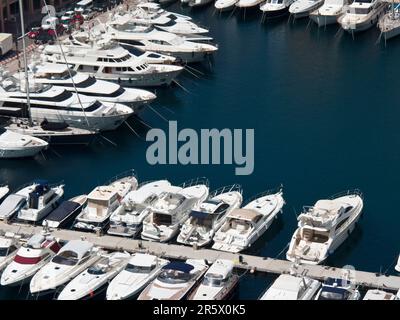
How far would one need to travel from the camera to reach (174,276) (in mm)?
49781

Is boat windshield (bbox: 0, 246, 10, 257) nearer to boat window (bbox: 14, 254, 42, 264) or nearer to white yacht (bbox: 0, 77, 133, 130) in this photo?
boat window (bbox: 14, 254, 42, 264)

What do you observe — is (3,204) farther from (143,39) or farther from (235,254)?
(143,39)

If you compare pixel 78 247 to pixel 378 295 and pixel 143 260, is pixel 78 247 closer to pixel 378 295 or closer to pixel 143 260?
pixel 143 260

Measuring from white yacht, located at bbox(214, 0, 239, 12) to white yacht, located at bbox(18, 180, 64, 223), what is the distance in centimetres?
3963

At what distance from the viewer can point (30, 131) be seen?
224 feet

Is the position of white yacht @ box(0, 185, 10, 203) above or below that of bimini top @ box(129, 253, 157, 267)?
below

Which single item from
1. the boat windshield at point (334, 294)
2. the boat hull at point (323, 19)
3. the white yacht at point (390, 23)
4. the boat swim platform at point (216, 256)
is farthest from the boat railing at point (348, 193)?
the boat hull at point (323, 19)

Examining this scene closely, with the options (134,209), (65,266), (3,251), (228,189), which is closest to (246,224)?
(228,189)

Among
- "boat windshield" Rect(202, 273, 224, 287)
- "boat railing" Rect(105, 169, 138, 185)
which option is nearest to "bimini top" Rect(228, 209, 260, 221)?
"boat windshield" Rect(202, 273, 224, 287)

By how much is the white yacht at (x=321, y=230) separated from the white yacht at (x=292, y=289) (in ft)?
7.60

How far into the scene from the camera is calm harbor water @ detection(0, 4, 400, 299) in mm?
58031

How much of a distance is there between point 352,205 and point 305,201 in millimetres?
3989

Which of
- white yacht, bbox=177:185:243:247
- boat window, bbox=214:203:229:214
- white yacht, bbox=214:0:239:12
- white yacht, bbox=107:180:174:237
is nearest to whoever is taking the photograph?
white yacht, bbox=177:185:243:247

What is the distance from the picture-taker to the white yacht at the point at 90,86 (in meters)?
71.9
